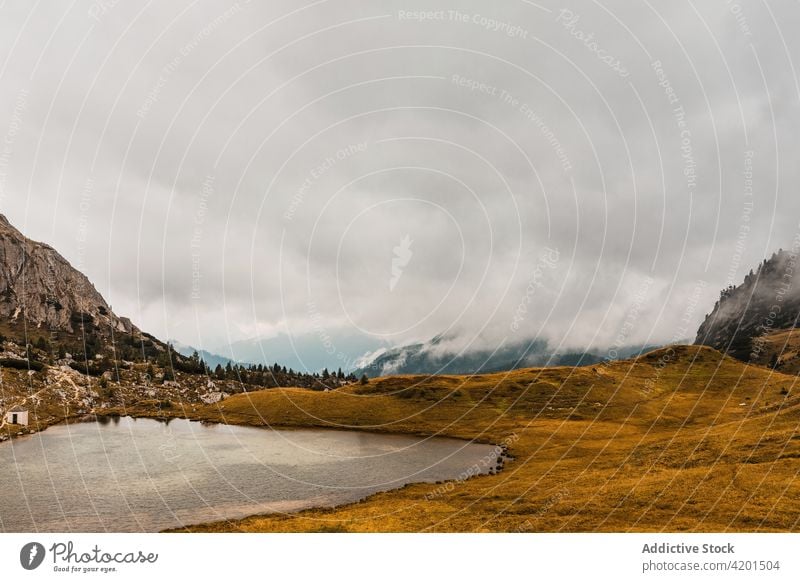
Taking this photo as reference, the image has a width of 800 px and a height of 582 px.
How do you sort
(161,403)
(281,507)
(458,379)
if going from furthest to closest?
1. (458,379)
2. (161,403)
3. (281,507)

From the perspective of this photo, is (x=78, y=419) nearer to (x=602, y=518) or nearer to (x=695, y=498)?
(x=602, y=518)

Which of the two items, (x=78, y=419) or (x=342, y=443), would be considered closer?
(x=342, y=443)

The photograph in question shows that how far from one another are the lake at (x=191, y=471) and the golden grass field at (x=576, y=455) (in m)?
7.39

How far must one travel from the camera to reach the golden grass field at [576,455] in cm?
4528

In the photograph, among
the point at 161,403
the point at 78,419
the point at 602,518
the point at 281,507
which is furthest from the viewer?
the point at 161,403

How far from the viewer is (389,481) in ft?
232

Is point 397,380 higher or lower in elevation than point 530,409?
higher

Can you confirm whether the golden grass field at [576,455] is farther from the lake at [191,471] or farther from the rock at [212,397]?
the rock at [212,397]

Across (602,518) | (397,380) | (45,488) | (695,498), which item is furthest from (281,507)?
(397,380)
